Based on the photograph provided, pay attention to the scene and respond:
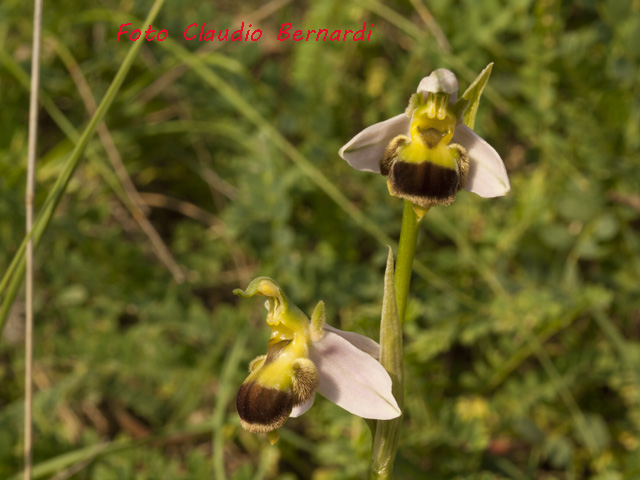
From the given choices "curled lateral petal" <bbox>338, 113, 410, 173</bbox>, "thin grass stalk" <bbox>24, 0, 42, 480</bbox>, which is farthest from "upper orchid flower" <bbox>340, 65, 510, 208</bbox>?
"thin grass stalk" <bbox>24, 0, 42, 480</bbox>

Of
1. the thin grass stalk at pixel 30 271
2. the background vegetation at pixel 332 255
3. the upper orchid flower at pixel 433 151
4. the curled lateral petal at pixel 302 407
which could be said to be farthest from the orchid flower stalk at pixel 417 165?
the thin grass stalk at pixel 30 271

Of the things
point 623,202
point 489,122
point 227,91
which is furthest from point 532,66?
point 227,91

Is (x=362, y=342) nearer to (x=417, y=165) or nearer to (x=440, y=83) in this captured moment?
(x=417, y=165)

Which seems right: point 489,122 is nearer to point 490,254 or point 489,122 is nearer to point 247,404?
point 490,254

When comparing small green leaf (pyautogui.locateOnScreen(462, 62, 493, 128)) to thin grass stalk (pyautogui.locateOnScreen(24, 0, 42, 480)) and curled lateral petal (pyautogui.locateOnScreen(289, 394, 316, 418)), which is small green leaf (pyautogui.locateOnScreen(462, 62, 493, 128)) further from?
thin grass stalk (pyautogui.locateOnScreen(24, 0, 42, 480))

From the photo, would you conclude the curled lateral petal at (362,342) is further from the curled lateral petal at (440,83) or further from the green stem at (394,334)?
the curled lateral petal at (440,83)

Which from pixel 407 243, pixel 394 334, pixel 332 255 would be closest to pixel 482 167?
pixel 407 243
